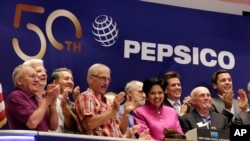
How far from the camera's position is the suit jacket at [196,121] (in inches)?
190

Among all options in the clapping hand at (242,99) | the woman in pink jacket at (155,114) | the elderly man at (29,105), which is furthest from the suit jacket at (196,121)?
the elderly man at (29,105)

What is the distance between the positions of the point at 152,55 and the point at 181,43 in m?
0.36

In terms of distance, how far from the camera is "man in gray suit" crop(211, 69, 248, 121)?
5.49m

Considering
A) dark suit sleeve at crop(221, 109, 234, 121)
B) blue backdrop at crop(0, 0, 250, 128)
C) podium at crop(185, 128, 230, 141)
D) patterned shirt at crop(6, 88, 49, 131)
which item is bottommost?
podium at crop(185, 128, 230, 141)

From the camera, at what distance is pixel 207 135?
4.00 meters

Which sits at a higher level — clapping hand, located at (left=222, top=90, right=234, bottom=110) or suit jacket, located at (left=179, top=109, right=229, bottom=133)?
clapping hand, located at (left=222, top=90, right=234, bottom=110)

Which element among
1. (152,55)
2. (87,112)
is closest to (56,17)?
(152,55)

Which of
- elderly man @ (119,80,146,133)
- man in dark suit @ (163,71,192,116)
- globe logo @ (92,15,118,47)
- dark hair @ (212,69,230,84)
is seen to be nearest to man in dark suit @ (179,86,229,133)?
man in dark suit @ (163,71,192,116)

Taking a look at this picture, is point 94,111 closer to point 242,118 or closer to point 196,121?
point 196,121

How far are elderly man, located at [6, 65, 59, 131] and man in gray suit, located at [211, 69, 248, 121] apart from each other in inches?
76.8

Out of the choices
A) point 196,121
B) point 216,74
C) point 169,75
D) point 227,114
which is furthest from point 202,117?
point 216,74

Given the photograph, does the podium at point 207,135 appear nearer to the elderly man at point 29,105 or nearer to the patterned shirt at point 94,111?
the patterned shirt at point 94,111

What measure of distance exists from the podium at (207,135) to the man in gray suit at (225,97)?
4.51 ft

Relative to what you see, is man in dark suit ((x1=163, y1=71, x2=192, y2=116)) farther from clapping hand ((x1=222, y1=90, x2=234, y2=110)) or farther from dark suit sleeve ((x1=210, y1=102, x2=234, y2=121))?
clapping hand ((x1=222, y1=90, x2=234, y2=110))
